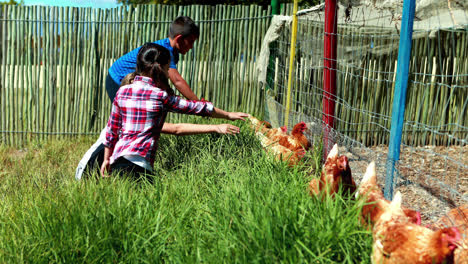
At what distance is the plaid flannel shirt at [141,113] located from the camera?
3.59 meters

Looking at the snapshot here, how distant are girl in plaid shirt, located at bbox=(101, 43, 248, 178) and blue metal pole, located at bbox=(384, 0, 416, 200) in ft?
4.13

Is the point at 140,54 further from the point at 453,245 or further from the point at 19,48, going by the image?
the point at 19,48

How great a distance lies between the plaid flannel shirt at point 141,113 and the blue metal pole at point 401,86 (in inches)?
62.8

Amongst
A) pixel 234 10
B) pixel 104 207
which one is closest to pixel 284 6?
pixel 234 10

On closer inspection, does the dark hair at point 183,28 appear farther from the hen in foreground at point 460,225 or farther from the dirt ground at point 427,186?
the hen in foreground at point 460,225

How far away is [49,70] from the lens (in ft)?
23.8

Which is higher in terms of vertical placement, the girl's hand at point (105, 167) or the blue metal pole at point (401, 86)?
the blue metal pole at point (401, 86)

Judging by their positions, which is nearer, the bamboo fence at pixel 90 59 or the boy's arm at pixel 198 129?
the boy's arm at pixel 198 129

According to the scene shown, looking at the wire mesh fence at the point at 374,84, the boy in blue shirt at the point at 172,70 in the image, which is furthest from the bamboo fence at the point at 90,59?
the boy in blue shirt at the point at 172,70

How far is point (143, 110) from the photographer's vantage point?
359 centimetres

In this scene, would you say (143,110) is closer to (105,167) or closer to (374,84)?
(105,167)

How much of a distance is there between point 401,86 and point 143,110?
1963 millimetres

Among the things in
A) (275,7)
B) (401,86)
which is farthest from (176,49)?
(275,7)

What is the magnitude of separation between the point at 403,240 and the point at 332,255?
338mm
